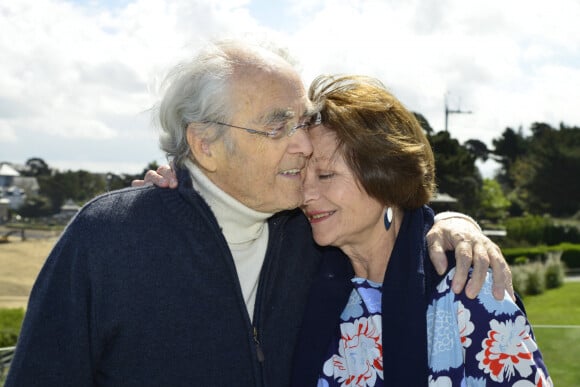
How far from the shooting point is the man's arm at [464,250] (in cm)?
267

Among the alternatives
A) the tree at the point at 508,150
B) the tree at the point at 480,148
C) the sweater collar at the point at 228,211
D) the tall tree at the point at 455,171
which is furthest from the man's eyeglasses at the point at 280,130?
the tree at the point at 480,148

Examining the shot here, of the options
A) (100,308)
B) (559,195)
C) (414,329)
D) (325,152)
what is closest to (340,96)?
(325,152)

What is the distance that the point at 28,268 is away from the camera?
176 feet

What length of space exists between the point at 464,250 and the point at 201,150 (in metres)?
1.17

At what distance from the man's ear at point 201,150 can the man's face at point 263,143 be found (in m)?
0.03

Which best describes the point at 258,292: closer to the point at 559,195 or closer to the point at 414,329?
the point at 414,329

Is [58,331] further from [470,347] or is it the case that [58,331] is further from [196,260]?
[470,347]

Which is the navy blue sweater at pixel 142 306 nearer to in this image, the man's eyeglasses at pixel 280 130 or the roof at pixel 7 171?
the man's eyeglasses at pixel 280 130

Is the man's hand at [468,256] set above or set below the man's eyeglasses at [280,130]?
below

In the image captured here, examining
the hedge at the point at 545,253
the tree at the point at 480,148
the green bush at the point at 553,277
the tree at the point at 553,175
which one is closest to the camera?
the green bush at the point at 553,277

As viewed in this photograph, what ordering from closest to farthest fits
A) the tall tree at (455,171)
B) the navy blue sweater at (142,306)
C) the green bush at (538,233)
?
the navy blue sweater at (142,306), the green bush at (538,233), the tall tree at (455,171)

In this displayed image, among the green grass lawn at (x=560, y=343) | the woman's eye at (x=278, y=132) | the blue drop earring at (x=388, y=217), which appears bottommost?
the green grass lawn at (x=560, y=343)

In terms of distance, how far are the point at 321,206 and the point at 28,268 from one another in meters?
54.5

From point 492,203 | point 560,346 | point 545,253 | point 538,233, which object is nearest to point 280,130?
point 560,346
